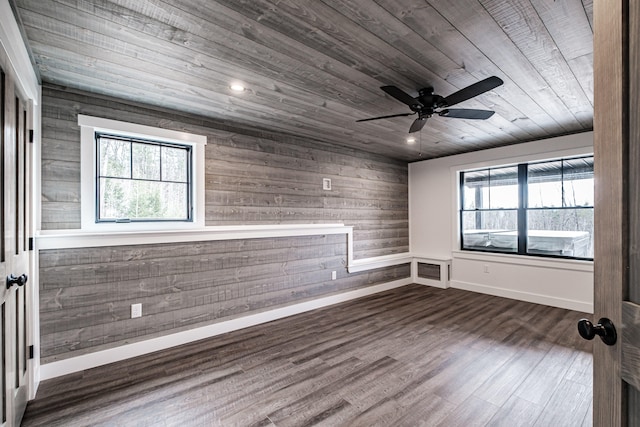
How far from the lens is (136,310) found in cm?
286

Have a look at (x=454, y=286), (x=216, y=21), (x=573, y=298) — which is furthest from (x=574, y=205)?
(x=216, y=21)

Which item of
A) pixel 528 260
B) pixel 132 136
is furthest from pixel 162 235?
pixel 528 260

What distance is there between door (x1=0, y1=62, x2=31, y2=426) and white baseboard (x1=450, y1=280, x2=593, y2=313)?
18.1ft

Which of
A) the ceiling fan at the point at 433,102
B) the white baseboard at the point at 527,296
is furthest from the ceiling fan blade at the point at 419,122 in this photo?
the white baseboard at the point at 527,296

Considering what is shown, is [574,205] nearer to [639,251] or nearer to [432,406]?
[432,406]

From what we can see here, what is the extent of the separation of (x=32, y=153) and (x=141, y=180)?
88 centimetres

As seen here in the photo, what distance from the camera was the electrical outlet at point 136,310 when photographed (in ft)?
9.33

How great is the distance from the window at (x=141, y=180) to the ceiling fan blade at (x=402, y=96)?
2.28 meters

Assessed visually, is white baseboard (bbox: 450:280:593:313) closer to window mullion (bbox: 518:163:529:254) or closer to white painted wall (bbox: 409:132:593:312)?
white painted wall (bbox: 409:132:593:312)

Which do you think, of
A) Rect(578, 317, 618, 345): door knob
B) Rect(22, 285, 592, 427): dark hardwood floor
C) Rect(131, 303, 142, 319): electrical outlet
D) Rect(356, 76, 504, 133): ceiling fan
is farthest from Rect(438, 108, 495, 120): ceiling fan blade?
Rect(131, 303, 142, 319): electrical outlet

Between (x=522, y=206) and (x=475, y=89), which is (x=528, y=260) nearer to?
(x=522, y=206)

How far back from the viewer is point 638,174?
0.73 meters

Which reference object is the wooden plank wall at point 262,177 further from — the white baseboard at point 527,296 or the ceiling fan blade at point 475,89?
the ceiling fan blade at point 475,89

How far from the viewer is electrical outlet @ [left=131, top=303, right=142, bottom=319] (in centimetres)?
284
